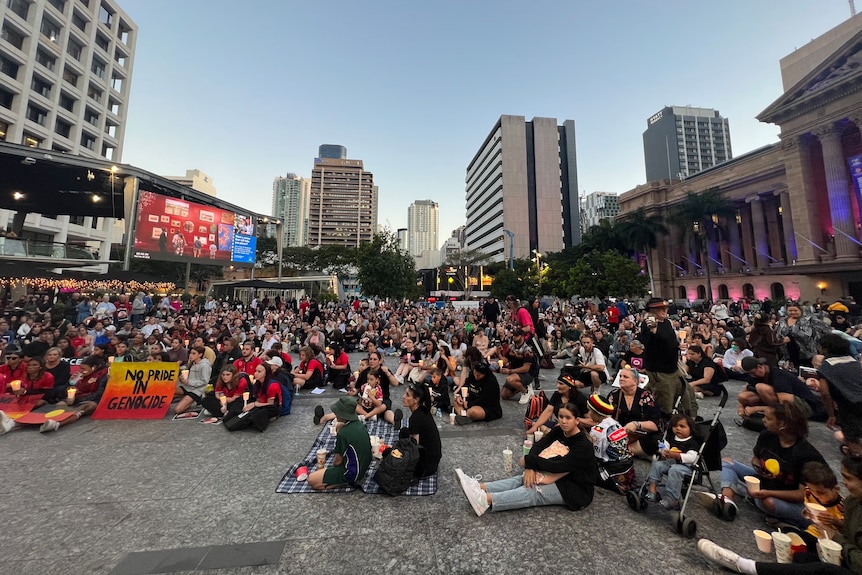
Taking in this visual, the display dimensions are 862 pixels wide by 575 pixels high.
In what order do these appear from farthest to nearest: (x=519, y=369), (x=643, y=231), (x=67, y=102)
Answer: (x=643, y=231), (x=67, y=102), (x=519, y=369)

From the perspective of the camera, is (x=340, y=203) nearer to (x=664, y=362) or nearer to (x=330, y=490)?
(x=664, y=362)

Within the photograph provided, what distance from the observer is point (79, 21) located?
1619 inches

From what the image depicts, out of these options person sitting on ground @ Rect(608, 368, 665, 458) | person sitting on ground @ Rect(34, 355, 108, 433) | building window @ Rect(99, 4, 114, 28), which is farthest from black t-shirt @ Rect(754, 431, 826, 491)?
building window @ Rect(99, 4, 114, 28)

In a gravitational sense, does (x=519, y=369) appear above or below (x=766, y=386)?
below

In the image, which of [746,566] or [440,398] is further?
[440,398]

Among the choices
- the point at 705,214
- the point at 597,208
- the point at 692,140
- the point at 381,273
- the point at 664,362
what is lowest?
the point at 664,362

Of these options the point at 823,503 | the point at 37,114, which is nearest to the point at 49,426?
the point at 823,503

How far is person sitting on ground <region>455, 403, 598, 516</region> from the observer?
379cm

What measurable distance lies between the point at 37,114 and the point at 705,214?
79.9m

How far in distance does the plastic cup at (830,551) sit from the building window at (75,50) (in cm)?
6602

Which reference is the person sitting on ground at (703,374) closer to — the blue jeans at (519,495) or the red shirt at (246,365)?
the blue jeans at (519,495)

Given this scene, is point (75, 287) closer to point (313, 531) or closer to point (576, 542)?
point (313, 531)

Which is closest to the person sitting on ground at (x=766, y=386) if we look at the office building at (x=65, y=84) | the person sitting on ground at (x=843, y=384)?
the person sitting on ground at (x=843, y=384)

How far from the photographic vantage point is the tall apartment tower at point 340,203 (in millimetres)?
127688
